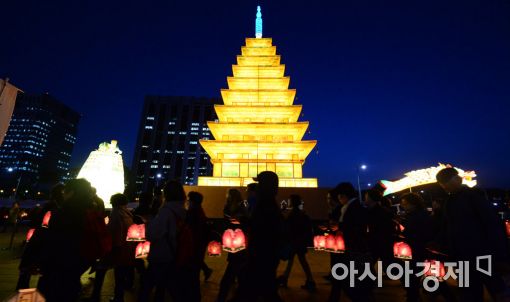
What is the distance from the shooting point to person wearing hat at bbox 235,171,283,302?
2.40m

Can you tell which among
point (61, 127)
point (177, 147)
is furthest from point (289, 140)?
point (61, 127)

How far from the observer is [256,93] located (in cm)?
1955

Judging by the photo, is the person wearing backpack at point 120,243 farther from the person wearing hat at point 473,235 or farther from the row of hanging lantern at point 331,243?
the person wearing hat at point 473,235

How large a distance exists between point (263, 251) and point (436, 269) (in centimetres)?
317

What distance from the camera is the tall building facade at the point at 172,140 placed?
2749 inches

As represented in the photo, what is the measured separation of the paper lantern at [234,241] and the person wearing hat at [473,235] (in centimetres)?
275

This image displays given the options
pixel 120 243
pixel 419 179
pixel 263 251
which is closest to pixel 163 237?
pixel 263 251

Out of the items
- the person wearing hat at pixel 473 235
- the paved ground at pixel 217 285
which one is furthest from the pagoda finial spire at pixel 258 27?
the person wearing hat at pixel 473 235

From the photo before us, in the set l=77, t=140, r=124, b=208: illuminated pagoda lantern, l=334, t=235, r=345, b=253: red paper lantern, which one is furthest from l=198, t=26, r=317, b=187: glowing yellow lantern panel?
l=334, t=235, r=345, b=253: red paper lantern

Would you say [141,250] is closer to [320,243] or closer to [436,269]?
[320,243]

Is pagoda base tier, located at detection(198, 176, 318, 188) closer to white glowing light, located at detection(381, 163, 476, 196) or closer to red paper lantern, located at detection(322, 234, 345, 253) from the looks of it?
white glowing light, located at detection(381, 163, 476, 196)

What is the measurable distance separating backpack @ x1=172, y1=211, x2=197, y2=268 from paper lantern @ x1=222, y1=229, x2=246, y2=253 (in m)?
0.84

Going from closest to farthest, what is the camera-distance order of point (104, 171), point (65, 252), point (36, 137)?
point (65, 252) < point (104, 171) < point (36, 137)

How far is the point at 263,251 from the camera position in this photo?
2420mm
